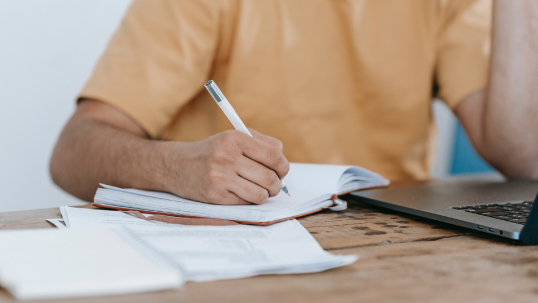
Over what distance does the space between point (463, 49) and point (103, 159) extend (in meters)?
0.95

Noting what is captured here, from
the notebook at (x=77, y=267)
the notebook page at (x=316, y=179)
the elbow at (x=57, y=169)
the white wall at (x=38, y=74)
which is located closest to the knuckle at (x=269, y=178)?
the notebook page at (x=316, y=179)

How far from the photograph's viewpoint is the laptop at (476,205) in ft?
1.69

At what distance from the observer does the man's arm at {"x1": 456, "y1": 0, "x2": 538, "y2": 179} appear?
1.03 m

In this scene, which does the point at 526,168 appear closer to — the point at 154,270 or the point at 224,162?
the point at 224,162

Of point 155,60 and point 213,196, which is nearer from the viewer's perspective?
point 213,196

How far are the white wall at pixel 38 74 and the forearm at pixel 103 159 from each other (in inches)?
34.0

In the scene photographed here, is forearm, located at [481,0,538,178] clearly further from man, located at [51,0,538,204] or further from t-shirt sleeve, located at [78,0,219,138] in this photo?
t-shirt sleeve, located at [78,0,219,138]

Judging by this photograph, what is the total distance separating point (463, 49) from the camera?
118cm

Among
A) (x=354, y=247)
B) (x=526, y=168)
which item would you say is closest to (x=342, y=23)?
(x=526, y=168)

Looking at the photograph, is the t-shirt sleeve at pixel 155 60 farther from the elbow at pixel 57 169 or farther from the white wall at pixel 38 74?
the white wall at pixel 38 74

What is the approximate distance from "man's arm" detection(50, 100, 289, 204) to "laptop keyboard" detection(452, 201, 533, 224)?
0.27m

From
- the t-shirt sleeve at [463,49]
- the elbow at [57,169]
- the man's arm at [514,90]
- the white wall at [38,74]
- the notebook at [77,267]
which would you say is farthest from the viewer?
the white wall at [38,74]

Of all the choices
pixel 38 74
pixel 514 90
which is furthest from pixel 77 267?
pixel 38 74

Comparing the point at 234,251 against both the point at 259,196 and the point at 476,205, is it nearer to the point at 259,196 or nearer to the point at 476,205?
the point at 259,196
